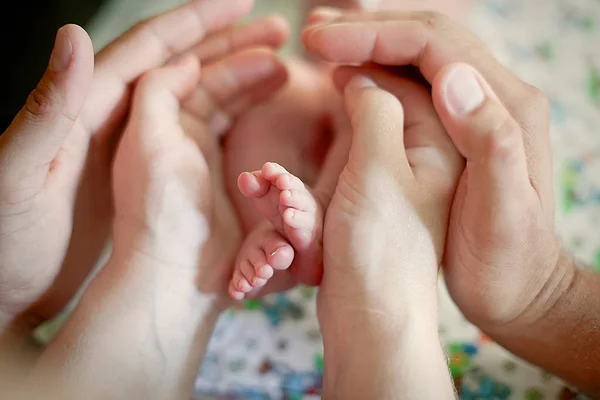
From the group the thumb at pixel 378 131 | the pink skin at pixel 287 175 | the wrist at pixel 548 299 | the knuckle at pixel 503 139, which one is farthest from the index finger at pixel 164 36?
the wrist at pixel 548 299

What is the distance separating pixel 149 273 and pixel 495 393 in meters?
0.44

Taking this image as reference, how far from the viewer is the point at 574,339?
65cm

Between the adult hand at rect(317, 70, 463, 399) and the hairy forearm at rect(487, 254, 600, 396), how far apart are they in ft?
0.48

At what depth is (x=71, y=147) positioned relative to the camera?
2.25 ft

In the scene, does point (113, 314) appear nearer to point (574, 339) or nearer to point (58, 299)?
point (58, 299)

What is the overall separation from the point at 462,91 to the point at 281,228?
23 centimetres

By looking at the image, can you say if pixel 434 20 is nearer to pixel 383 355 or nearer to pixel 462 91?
pixel 462 91

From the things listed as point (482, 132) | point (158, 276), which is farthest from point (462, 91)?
point (158, 276)

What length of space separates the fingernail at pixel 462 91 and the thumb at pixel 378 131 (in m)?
0.06

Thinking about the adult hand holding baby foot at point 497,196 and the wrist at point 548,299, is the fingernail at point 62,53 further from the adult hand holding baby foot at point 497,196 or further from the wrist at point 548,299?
the wrist at point 548,299

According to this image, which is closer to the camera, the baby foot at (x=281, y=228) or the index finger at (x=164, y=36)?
the baby foot at (x=281, y=228)

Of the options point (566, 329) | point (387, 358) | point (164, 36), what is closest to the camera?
point (387, 358)

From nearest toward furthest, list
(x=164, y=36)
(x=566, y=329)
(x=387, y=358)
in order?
(x=387, y=358)
(x=566, y=329)
(x=164, y=36)

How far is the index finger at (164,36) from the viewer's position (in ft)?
2.38
